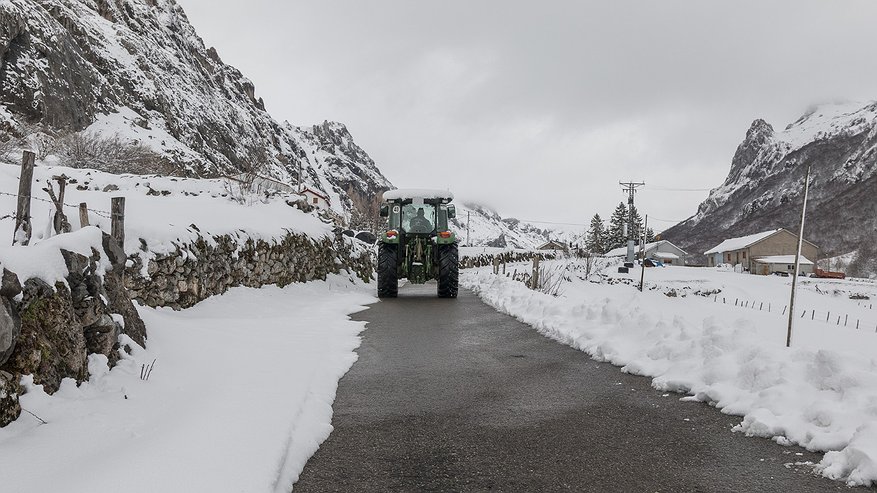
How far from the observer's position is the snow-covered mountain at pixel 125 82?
4691 centimetres

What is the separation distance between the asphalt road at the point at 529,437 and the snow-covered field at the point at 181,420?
0.88 feet

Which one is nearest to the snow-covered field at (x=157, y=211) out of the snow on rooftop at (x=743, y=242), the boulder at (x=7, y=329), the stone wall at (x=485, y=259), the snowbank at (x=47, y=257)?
the snowbank at (x=47, y=257)

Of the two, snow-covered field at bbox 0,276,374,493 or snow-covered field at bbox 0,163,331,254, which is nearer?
snow-covered field at bbox 0,276,374,493

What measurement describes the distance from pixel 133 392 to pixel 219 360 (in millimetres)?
1405

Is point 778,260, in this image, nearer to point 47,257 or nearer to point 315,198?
point 315,198

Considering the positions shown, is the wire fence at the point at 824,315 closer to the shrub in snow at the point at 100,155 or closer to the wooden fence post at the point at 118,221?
the wooden fence post at the point at 118,221

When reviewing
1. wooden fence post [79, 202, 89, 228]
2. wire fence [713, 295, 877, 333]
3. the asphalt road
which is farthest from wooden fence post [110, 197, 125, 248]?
wire fence [713, 295, 877, 333]

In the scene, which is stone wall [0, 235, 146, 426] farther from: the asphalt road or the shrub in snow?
the shrub in snow

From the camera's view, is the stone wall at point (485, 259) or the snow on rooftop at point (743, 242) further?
the snow on rooftop at point (743, 242)

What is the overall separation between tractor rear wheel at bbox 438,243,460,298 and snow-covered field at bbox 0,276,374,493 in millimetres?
8054

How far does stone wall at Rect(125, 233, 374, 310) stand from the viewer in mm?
7520

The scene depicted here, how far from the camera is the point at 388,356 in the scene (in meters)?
6.39

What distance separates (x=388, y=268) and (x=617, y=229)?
82.1 metres

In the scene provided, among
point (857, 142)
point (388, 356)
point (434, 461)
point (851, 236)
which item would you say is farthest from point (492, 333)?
point (857, 142)
